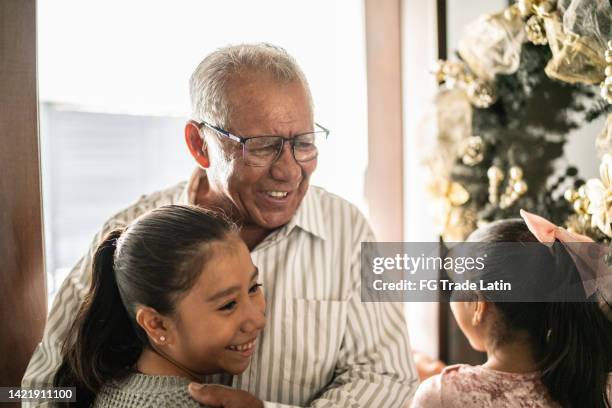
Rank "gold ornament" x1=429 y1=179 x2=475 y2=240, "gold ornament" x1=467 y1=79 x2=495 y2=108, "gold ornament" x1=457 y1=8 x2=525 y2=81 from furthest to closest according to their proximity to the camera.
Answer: "gold ornament" x1=429 y1=179 x2=475 y2=240 → "gold ornament" x1=467 y1=79 x2=495 y2=108 → "gold ornament" x1=457 y1=8 x2=525 y2=81

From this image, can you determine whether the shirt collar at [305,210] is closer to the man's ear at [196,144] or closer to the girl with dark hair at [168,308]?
the man's ear at [196,144]

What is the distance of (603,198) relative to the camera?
36.8 inches

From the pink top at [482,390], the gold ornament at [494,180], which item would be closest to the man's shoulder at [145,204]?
the pink top at [482,390]

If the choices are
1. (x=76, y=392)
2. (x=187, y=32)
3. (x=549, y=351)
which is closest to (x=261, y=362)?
(x=76, y=392)

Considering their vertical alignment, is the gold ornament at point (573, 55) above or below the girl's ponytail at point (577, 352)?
above

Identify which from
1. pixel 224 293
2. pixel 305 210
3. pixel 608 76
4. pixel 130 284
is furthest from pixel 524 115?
pixel 130 284

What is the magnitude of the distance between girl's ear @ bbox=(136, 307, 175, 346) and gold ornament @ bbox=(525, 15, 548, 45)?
2.76ft

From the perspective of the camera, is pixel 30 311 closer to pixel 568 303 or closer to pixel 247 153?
pixel 247 153

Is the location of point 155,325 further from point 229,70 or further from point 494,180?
point 494,180

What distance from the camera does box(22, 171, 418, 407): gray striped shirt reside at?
108 cm

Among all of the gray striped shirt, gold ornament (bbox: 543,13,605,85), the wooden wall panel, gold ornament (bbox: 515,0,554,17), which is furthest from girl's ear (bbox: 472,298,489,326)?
the wooden wall panel

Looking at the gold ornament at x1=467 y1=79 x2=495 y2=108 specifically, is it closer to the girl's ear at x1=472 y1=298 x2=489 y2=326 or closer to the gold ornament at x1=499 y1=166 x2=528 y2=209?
the gold ornament at x1=499 y1=166 x2=528 y2=209

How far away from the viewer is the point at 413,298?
1248mm

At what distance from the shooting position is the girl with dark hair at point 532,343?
87 centimetres
